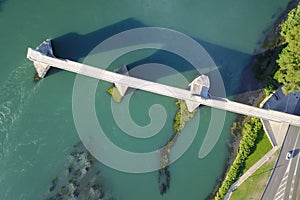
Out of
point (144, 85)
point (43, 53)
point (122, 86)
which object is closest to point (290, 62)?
point (144, 85)

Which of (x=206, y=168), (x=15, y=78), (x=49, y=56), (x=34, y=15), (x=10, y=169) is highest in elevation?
(x=34, y=15)

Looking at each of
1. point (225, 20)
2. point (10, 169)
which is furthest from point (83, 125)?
point (225, 20)

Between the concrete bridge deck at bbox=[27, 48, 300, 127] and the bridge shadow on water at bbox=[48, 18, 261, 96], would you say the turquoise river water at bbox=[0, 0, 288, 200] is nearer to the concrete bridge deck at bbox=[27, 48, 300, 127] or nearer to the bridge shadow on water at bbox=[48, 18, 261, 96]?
the bridge shadow on water at bbox=[48, 18, 261, 96]

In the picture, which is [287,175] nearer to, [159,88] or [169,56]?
[159,88]

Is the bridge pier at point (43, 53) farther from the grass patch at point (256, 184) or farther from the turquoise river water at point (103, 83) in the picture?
the grass patch at point (256, 184)

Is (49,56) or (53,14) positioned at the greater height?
(53,14)

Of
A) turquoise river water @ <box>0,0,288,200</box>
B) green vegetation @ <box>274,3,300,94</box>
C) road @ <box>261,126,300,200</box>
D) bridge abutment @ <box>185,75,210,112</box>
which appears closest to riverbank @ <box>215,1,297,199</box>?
turquoise river water @ <box>0,0,288,200</box>

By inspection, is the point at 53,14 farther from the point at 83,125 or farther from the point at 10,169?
the point at 10,169

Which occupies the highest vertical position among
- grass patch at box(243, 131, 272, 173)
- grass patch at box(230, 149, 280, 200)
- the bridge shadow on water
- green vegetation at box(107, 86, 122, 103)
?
the bridge shadow on water
